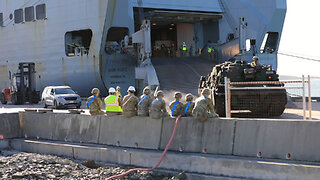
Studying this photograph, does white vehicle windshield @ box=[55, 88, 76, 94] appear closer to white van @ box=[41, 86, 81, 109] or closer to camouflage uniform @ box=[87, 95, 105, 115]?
white van @ box=[41, 86, 81, 109]

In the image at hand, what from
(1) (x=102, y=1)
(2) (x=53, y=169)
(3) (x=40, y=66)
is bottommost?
(2) (x=53, y=169)

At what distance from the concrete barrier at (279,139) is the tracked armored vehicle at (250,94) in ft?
17.6

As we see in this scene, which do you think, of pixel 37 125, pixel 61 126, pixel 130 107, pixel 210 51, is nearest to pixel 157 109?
pixel 130 107

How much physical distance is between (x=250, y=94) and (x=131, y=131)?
495cm

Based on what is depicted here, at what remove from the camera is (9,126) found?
1563 cm

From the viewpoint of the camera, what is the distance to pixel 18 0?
124 ft

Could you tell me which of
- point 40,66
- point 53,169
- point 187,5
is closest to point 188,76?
point 187,5

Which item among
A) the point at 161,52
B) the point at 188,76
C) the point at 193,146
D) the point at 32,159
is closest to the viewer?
the point at 193,146

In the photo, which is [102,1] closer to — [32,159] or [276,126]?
[32,159]

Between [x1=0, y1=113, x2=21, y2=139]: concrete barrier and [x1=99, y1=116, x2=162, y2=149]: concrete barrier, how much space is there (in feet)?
13.5

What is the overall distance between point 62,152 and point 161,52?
3073 cm

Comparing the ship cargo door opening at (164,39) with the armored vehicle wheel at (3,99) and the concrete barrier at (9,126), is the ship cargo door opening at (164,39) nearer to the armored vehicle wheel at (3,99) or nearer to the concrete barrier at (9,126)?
the armored vehicle wheel at (3,99)

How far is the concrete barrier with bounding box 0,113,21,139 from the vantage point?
15.5 meters

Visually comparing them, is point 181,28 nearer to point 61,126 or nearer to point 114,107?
point 61,126
